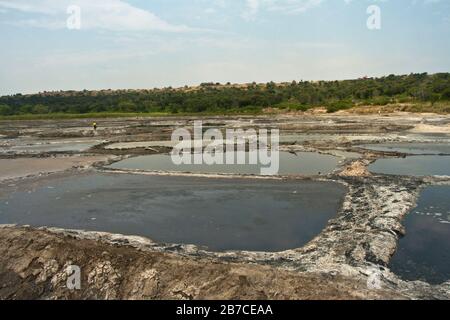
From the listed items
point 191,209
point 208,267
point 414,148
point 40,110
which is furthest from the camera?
point 40,110

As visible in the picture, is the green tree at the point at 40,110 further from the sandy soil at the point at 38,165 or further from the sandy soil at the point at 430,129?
the sandy soil at the point at 430,129

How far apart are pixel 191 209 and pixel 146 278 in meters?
5.37

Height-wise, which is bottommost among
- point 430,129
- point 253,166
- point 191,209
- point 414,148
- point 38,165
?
point 191,209

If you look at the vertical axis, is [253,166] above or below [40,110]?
below

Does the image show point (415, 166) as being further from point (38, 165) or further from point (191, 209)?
point (38, 165)

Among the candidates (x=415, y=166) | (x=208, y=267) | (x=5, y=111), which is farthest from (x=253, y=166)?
(x=5, y=111)

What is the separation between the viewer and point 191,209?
1268cm

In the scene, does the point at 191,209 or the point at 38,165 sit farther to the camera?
the point at 38,165

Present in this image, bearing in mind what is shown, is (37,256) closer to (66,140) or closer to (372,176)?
(372,176)

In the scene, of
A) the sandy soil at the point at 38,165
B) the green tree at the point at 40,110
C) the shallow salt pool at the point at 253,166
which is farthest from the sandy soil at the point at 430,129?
the green tree at the point at 40,110

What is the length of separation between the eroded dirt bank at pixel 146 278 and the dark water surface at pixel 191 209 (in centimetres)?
180

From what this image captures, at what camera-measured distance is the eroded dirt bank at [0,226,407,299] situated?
6.66 meters

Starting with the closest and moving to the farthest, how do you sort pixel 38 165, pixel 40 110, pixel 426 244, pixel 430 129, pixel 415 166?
pixel 426 244
pixel 415 166
pixel 38 165
pixel 430 129
pixel 40 110
